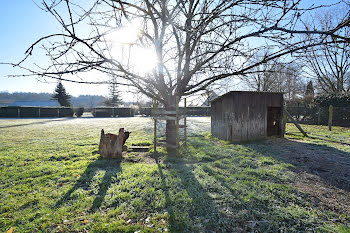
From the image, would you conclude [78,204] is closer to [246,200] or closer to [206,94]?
[246,200]

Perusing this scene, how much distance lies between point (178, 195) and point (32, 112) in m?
34.5

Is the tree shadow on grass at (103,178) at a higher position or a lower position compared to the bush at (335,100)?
lower

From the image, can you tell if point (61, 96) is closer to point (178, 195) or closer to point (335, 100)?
point (178, 195)

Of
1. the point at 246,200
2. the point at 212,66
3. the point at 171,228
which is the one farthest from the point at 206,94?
the point at 171,228

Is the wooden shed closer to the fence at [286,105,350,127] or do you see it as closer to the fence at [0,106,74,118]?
the fence at [286,105,350,127]

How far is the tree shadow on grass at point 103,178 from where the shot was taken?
3012 mm

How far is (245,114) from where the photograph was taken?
8133mm

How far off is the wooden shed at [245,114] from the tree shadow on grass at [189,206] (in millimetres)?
4851

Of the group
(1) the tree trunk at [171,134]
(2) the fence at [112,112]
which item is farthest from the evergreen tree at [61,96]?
(1) the tree trunk at [171,134]

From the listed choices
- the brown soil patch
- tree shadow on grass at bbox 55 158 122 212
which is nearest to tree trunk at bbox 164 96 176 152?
tree shadow on grass at bbox 55 158 122 212

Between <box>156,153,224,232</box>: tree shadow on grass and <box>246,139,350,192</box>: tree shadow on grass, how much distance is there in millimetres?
2949

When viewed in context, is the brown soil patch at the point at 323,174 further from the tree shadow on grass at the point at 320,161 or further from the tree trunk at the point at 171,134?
the tree trunk at the point at 171,134

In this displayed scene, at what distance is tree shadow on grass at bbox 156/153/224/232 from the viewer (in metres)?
2.38

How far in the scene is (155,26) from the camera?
5254mm
